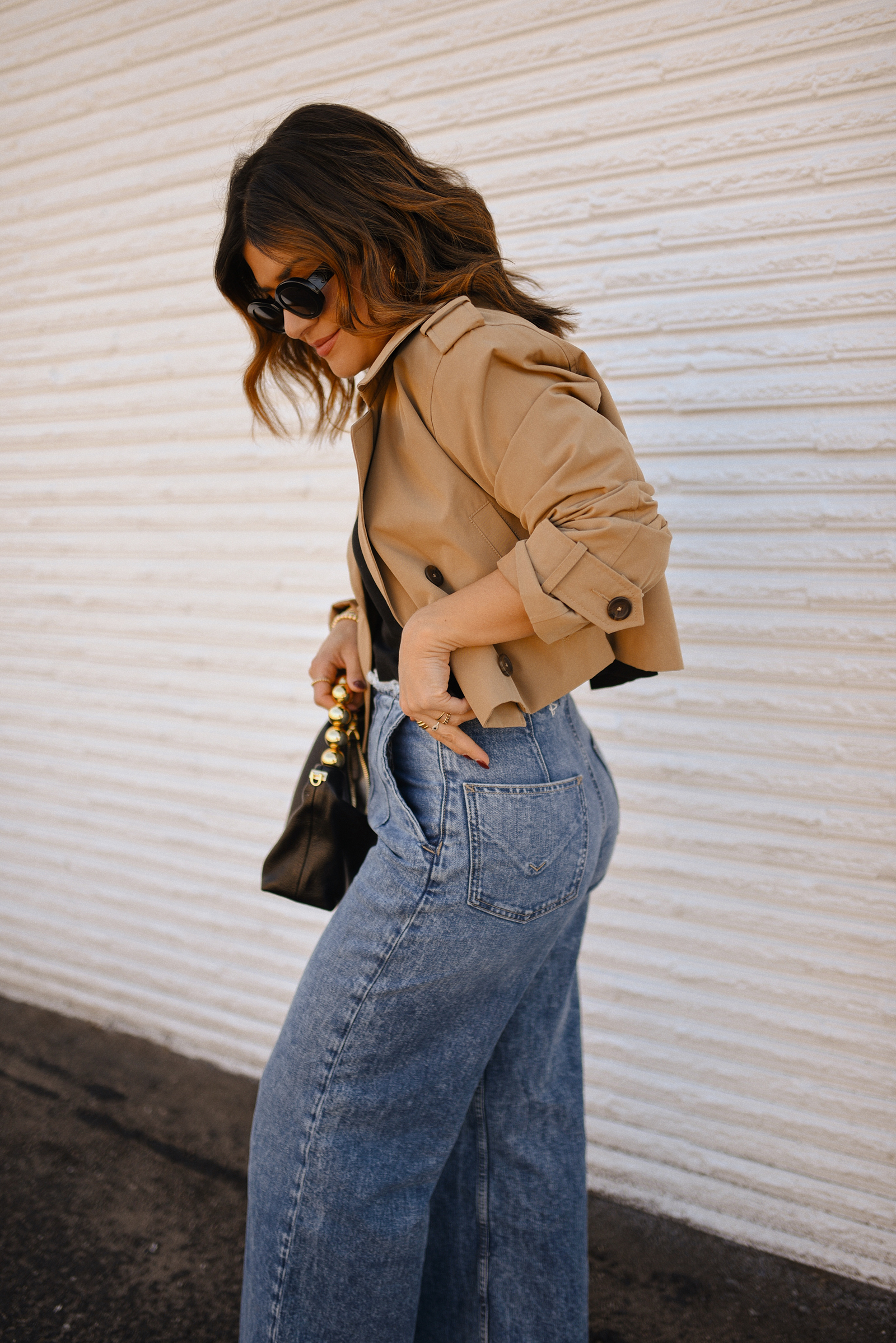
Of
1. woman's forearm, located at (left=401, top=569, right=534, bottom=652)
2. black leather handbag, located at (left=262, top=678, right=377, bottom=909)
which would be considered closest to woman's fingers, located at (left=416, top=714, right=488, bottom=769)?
woman's forearm, located at (left=401, top=569, right=534, bottom=652)

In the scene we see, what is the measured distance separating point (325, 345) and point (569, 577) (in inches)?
22.2

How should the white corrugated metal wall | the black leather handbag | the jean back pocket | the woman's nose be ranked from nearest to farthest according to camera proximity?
the jean back pocket < the woman's nose < the black leather handbag < the white corrugated metal wall

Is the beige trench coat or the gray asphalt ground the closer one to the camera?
the beige trench coat

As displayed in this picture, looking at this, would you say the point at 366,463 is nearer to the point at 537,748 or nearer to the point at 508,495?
the point at 508,495

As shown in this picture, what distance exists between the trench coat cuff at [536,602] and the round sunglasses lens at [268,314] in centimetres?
60

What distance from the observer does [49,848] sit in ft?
10.9

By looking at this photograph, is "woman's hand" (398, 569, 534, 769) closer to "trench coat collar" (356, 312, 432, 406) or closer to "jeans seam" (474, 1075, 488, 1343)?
"trench coat collar" (356, 312, 432, 406)

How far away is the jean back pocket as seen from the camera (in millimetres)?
1124

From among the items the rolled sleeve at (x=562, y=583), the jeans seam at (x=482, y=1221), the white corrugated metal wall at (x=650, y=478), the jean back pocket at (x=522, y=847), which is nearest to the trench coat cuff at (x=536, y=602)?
the rolled sleeve at (x=562, y=583)

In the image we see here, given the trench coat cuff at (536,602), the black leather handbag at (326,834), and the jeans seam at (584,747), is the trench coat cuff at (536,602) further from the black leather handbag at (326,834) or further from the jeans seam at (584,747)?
the black leather handbag at (326,834)

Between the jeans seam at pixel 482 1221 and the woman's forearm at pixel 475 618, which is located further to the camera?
the jeans seam at pixel 482 1221

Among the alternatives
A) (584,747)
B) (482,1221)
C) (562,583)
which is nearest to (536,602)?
(562,583)

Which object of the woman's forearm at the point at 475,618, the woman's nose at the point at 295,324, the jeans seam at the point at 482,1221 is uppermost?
the woman's nose at the point at 295,324

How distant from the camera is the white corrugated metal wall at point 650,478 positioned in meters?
1.91
